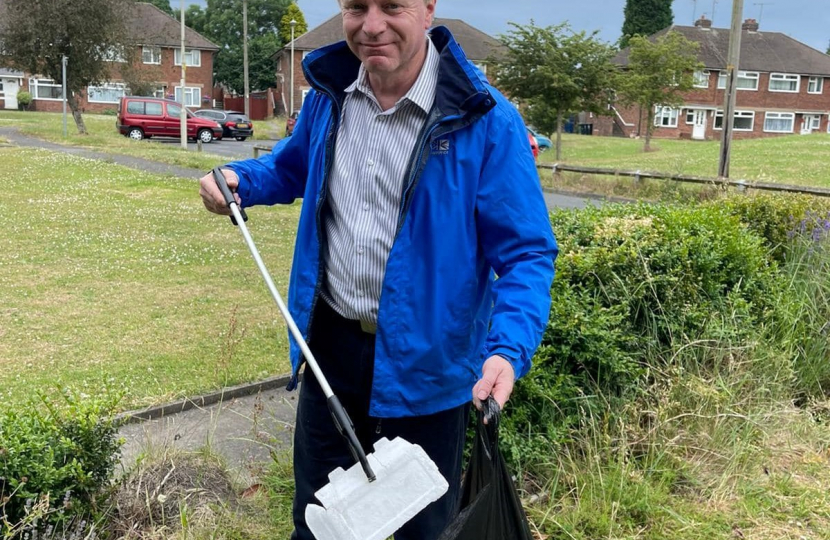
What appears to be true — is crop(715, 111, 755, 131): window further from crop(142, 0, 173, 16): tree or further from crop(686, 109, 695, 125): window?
crop(142, 0, 173, 16): tree

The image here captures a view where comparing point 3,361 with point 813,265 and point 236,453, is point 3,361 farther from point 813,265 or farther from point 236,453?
point 813,265

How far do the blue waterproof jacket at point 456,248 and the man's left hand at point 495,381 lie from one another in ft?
0.10

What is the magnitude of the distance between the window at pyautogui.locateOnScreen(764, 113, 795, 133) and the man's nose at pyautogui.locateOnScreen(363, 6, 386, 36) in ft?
194

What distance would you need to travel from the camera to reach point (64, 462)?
8.07 ft

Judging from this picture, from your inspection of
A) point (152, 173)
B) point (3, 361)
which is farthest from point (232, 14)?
point (3, 361)

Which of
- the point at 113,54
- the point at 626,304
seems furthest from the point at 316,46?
the point at 626,304

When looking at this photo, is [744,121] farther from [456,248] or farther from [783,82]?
[456,248]

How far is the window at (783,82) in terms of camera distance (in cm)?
5367

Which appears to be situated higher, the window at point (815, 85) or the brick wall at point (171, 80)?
the window at point (815, 85)

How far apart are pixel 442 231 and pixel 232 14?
256 feet

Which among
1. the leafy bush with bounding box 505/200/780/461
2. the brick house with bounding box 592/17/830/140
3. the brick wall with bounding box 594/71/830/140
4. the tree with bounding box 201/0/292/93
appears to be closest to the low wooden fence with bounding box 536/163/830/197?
the leafy bush with bounding box 505/200/780/461

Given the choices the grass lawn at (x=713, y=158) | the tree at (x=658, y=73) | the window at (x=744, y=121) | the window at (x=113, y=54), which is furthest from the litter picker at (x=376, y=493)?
the window at (x=744, y=121)

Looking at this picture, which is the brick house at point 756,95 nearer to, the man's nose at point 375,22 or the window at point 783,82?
the window at point 783,82

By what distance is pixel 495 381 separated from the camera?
6.13ft
